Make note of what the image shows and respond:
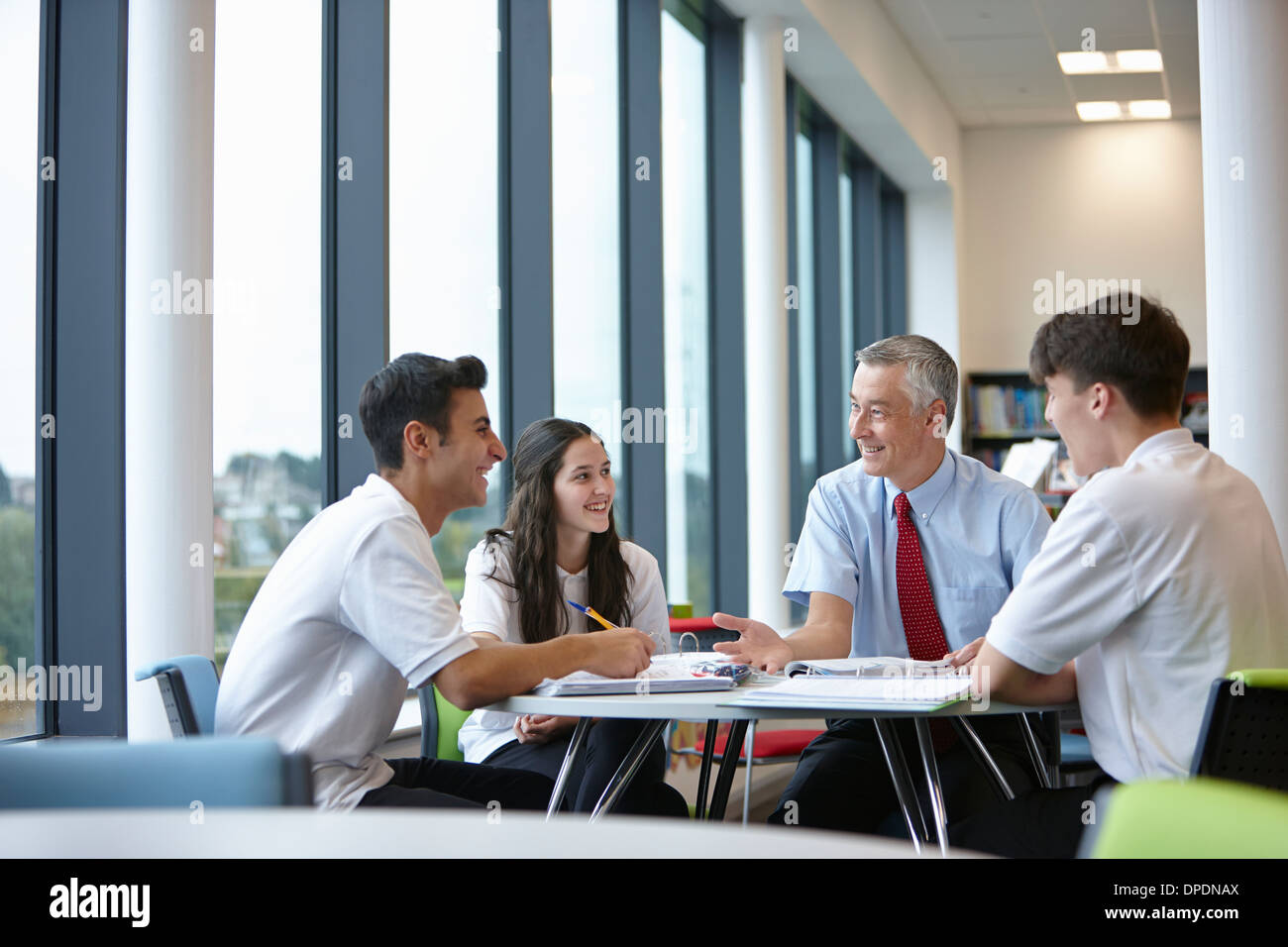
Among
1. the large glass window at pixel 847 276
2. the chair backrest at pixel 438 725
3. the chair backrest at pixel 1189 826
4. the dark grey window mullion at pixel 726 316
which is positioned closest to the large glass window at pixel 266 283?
the chair backrest at pixel 438 725

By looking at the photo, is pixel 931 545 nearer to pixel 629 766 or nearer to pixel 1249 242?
pixel 629 766

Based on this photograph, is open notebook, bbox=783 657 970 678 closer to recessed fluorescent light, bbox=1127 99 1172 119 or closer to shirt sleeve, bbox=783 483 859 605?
shirt sleeve, bbox=783 483 859 605

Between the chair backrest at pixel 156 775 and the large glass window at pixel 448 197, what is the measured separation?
8.17ft

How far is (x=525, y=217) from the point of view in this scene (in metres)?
4.17

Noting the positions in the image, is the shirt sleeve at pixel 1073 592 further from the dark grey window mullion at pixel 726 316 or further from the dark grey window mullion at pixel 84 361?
the dark grey window mullion at pixel 726 316

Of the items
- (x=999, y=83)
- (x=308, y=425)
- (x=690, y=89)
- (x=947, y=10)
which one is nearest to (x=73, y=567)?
(x=308, y=425)

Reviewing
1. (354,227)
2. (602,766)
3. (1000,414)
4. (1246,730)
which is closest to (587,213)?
(354,227)

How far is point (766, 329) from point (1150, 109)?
15.2ft

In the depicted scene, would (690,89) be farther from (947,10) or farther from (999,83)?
(999,83)

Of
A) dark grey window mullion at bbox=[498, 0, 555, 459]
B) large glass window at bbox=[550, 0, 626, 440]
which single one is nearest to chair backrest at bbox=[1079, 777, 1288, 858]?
dark grey window mullion at bbox=[498, 0, 555, 459]

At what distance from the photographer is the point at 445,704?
8.19 ft

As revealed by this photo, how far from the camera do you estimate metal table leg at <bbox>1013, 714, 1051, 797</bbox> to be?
2164 mm

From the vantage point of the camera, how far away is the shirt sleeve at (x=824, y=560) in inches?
99.1

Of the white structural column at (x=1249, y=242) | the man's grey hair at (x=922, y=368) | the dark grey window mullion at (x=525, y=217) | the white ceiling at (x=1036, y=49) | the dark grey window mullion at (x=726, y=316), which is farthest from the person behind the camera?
the white ceiling at (x=1036, y=49)
